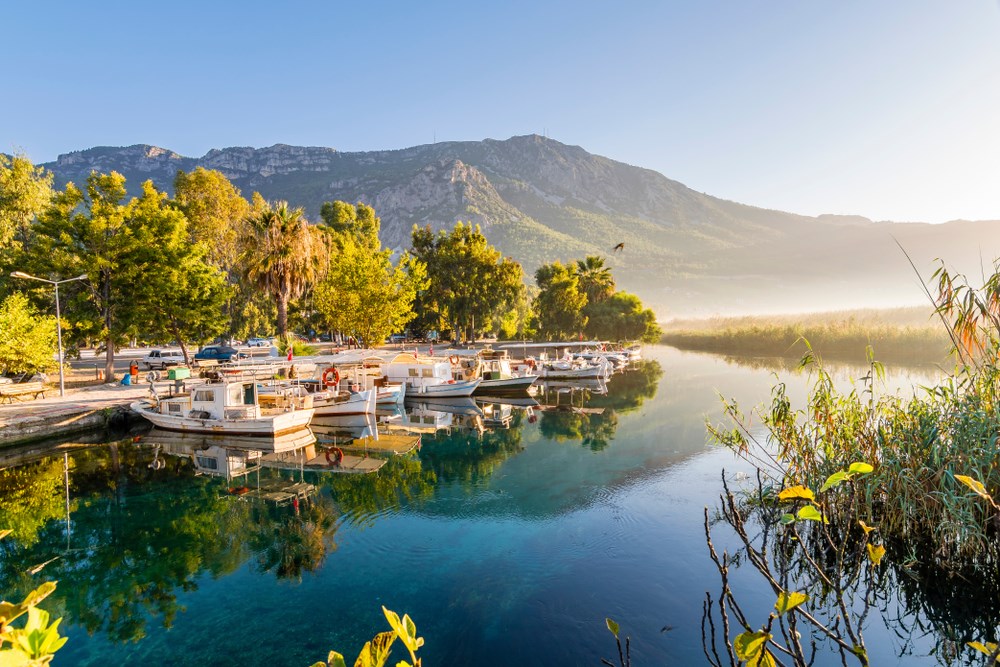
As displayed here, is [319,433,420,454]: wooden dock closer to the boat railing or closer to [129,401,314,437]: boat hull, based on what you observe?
[129,401,314,437]: boat hull

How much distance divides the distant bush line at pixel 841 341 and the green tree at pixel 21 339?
4179cm

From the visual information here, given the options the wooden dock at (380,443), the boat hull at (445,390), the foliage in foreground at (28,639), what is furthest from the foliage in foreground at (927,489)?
the boat hull at (445,390)

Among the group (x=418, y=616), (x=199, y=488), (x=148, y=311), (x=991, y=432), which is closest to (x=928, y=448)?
(x=991, y=432)

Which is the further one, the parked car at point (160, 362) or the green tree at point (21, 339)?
the parked car at point (160, 362)

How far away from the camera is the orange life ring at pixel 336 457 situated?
63.3 feet

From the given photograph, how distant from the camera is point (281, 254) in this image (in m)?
38.9

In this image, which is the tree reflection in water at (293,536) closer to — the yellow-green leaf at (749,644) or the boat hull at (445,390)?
the yellow-green leaf at (749,644)

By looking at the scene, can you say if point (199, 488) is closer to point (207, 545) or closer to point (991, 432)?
point (207, 545)

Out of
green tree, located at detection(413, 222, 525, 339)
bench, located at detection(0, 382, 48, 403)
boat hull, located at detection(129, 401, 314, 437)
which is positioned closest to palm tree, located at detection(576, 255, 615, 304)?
green tree, located at detection(413, 222, 525, 339)

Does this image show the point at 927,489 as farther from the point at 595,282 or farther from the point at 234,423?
the point at 595,282

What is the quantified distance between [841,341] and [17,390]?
64.4 meters

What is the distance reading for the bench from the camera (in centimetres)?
2431

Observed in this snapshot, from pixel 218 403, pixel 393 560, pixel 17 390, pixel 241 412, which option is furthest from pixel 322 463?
pixel 17 390

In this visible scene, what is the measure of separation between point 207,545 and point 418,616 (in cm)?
631
